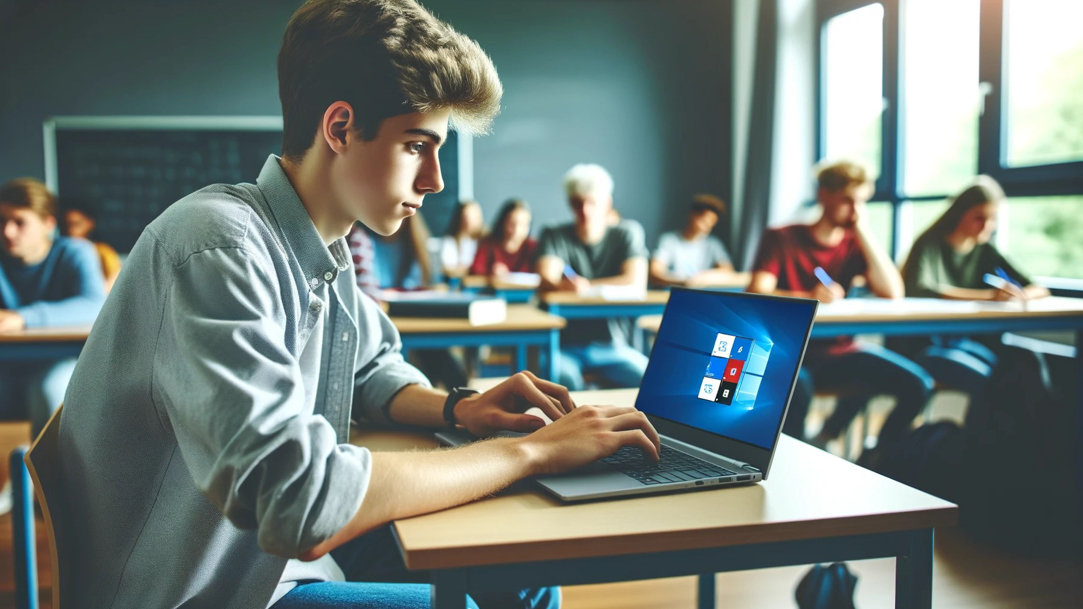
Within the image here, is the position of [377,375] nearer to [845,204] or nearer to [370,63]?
[370,63]

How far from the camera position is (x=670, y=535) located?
0.81 meters

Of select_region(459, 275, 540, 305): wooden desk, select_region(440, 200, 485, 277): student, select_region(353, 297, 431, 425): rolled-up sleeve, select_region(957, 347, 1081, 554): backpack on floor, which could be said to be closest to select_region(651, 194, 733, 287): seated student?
select_region(440, 200, 485, 277): student

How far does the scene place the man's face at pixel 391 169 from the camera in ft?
3.15

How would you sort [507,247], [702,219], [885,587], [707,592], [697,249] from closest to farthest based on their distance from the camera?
1. [707,592]
2. [885,587]
3. [507,247]
4. [702,219]
5. [697,249]

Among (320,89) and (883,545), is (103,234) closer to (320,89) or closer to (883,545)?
(320,89)

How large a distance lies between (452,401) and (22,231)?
6.99ft

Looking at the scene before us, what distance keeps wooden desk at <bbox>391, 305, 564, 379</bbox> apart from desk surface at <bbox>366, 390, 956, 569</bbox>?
5.22 ft

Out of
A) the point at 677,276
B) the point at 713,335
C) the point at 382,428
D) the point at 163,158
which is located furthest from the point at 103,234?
the point at 713,335

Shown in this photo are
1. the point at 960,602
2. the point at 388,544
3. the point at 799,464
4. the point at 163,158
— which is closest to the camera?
the point at 799,464

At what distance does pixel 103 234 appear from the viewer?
623cm

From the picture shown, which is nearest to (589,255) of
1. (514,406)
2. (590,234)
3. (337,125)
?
(590,234)

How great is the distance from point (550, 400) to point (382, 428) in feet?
0.97

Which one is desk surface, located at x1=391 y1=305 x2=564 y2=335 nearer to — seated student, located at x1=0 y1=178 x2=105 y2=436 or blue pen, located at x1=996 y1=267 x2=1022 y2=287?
seated student, located at x1=0 y1=178 x2=105 y2=436

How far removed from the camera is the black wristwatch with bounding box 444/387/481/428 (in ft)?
4.00
